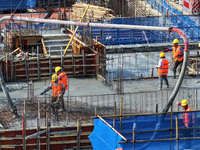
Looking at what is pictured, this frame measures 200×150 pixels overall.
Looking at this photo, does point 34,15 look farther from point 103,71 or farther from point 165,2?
point 103,71

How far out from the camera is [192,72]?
2655cm

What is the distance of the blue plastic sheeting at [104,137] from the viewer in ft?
53.0

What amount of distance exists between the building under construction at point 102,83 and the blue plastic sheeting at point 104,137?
0.03m

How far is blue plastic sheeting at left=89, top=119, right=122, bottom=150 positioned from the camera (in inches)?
636

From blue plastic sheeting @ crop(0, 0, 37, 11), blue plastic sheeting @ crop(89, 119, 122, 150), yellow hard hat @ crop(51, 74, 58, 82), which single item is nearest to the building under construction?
blue plastic sheeting @ crop(89, 119, 122, 150)

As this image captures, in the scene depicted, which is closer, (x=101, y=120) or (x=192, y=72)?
(x=101, y=120)

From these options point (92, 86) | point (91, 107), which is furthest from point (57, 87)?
point (92, 86)

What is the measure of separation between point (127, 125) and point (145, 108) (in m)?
3.75

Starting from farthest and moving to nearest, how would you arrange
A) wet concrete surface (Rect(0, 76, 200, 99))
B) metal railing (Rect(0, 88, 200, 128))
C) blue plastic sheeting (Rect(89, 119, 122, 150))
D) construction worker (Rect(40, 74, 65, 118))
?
1. wet concrete surface (Rect(0, 76, 200, 99))
2. construction worker (Rect(40, 74, 65, 118))
3. metal railing (Rect(0, 88, 200, 128))
4. blue plastic sheeting (Rect(89, 119, 122, 150))

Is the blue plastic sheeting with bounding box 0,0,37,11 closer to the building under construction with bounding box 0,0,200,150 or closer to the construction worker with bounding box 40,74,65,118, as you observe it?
the building under construction with bounding box 0,0,200,150

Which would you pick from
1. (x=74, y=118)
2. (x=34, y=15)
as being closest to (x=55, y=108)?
(x=74, y=118)

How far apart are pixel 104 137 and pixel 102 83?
8155 millimetres

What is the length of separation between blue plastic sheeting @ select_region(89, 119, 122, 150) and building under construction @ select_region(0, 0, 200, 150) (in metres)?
0.03

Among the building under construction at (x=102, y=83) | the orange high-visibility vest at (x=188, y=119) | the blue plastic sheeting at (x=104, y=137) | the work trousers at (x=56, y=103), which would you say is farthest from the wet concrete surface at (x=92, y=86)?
the orange high-visibility vest at (x=188, y=119)
